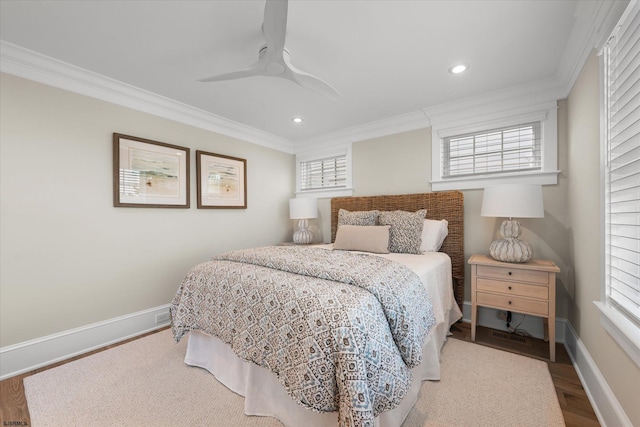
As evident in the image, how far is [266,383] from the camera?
157 cm

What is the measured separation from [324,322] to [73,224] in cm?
246

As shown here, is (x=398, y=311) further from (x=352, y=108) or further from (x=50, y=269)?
(x=50, y=269)

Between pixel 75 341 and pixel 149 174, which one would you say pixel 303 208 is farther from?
pixel 75 341

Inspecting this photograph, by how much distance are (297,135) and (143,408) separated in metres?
3.56

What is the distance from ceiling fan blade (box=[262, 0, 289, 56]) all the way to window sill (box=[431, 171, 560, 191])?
2298 mm

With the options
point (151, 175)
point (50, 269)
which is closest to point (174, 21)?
point (151, 175)

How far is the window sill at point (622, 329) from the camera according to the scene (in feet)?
3.71

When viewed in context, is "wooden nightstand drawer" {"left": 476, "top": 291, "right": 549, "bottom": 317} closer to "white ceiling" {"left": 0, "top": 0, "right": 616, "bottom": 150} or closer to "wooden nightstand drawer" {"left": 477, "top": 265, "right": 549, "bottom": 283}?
"wooden nightstand drawer" {"left": 477, "top": 265, "right": 549, "bottom": 283}

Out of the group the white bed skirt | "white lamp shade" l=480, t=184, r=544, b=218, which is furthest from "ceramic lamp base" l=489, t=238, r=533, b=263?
the white bed skirt

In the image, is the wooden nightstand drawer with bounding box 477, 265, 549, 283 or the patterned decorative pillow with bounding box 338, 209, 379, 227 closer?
the wooden nightstand drawer with bounding box 477, 265, 549, 283

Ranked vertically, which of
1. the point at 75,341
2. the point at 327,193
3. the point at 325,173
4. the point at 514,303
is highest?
the point at 325,173

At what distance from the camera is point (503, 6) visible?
1.58 meters

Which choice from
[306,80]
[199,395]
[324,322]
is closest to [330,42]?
[306,80]

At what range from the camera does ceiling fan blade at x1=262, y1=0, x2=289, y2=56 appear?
132 centimetres
